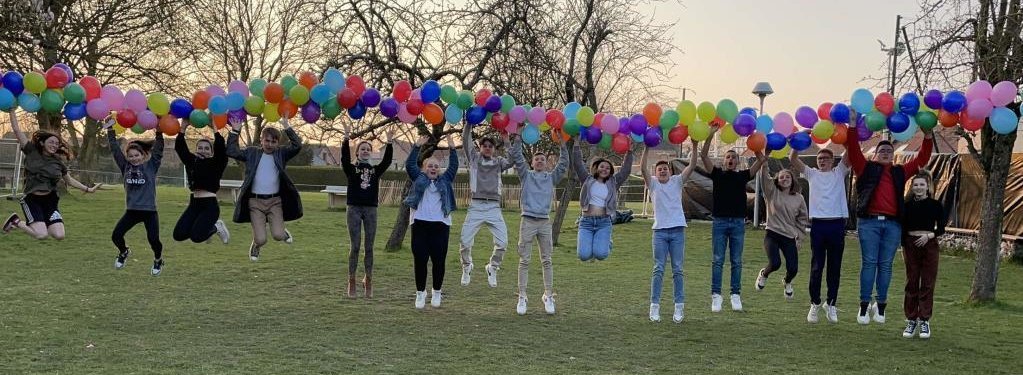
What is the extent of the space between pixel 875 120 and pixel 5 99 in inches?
312

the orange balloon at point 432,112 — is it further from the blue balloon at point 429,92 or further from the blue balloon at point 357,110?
the blue balloon at point 357,110

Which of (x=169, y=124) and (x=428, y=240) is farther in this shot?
(x=428, y=240)

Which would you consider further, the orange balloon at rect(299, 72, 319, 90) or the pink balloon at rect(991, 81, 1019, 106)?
the orange balloon at rect(299, 72, 319, 90)

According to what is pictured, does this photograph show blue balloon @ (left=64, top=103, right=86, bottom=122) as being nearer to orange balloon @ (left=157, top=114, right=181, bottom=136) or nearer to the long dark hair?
the long dark hair

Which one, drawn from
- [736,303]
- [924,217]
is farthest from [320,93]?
[924,217]

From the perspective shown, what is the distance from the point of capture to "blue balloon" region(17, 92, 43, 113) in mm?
8555

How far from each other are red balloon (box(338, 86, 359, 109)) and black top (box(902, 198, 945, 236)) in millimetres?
5229

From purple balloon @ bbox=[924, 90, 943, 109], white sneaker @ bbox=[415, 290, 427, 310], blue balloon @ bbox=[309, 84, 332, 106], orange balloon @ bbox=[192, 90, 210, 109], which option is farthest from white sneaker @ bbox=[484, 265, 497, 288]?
purple balloon @ bbox=[924, 90, 943, 109]

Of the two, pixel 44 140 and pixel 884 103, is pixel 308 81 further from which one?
pixel 884 103

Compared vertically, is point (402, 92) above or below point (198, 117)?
above

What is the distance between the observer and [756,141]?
29.6 feet

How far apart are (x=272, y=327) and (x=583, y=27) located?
9142 mm

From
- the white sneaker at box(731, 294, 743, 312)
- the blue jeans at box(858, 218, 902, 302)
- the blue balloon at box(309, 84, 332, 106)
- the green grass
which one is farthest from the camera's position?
the white sneaker at box(731, 294, 743, 312)

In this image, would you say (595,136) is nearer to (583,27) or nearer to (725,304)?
(725,304)
